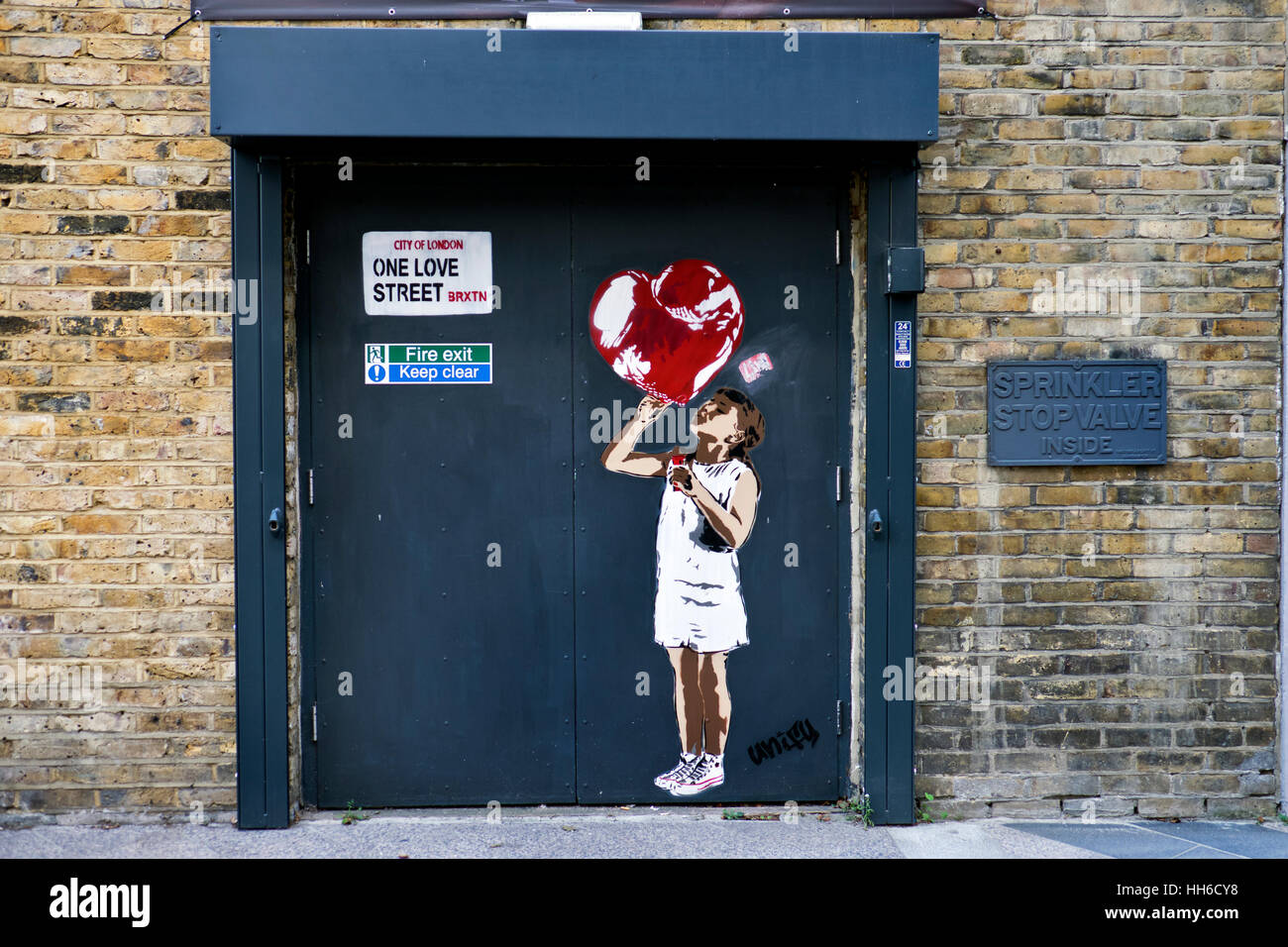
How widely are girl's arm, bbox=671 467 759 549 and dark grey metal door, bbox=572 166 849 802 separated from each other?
5 cm

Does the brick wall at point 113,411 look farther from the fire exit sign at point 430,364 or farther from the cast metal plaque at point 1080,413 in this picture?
the cast metal plaque at point 1080,413

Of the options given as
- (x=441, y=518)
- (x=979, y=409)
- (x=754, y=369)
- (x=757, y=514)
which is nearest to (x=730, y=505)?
(x=757, y=514)

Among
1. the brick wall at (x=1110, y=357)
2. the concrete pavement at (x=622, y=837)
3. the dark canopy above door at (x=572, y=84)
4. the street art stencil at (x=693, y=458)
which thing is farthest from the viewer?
the street art stencil at (x=693, y=458)

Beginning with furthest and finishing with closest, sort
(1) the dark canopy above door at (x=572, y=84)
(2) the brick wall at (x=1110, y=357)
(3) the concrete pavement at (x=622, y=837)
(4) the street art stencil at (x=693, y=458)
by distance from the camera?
(4) the street art stencil at (x=693, y=458), (2) the brick wall at (x=1110, y=357), (3) the concrete pavement at (x=622, y=837), (1) the dark canopy above door at (x=572, y=84)

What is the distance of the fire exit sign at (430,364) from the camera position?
4098 mm

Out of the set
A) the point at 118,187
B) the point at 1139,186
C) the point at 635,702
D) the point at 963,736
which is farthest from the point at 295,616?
the point at 1139,186

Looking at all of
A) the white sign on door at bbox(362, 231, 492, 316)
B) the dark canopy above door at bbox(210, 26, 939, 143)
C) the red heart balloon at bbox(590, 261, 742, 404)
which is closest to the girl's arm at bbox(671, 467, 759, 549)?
the red heart balloon at bbox(590, 261, 742, 404)

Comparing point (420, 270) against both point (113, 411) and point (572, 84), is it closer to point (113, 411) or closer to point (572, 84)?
point (572, 84)

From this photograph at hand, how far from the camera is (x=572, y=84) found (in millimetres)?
3705

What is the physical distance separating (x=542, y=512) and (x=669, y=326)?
34.7 inches

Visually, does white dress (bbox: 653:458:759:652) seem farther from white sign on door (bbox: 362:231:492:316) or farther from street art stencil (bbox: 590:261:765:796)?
white sign on door (bbox: 362:231:492:316)

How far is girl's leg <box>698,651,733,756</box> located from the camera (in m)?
4.20

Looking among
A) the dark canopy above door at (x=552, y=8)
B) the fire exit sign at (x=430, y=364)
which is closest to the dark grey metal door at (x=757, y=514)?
the fire exit sign at (x=430, y=364)

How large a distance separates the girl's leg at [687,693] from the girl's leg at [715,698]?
0.03 meters
